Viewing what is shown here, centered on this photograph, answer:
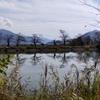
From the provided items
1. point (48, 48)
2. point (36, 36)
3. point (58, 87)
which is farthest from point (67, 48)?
point (58, 87)

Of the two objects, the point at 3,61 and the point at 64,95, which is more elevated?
the point at 3,61

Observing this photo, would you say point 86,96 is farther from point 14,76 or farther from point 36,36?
point 36,36

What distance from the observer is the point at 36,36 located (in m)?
87.6

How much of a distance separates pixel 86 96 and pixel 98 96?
0.43 ft

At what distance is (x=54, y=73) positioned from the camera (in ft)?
9.93

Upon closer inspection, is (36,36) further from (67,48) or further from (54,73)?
(54,73)

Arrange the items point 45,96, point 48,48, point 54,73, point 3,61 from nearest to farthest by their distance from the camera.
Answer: point 3,61, point 45,96, point 54,73, point 48,48

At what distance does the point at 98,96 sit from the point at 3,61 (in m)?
1.02

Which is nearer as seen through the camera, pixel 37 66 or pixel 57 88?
pixel 57 88

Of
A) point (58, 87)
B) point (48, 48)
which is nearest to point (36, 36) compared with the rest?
point (48, 48)

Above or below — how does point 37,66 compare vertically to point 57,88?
below

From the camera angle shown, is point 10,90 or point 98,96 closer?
point 98,96

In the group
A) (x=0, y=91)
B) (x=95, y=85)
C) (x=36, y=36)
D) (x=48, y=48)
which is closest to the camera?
(x=95, y=85)

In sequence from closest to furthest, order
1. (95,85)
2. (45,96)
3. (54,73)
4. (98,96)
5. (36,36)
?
1. (95,85)
2. (98,96)
3. (45,96)
4. (54,73)
5. (36,36)
